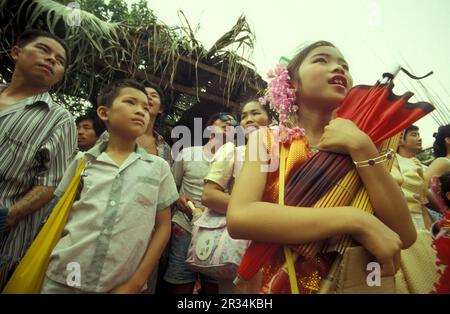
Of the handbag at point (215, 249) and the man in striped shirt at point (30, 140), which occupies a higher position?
the man in striped shirt at point (30, 140)

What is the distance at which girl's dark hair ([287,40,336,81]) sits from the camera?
1.26 metres

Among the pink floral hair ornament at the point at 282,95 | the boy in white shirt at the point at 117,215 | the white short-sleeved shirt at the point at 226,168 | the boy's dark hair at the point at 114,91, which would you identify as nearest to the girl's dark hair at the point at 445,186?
the white short-sleeved shirt at the point at 226,168

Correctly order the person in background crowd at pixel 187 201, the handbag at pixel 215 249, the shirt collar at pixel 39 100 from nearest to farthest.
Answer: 1. the handbag at pixel 215 249
2. the shirt collar at pixel 39 100
3. the person in background crowd at pixel 187 201

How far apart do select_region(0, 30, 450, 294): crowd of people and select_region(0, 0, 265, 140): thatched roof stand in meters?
1.43

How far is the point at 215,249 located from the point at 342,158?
0.99 m

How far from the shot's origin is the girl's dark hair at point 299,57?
1.26 metres

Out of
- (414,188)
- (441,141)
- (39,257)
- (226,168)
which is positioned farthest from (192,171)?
(441,141)

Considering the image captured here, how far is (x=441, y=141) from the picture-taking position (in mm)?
3205

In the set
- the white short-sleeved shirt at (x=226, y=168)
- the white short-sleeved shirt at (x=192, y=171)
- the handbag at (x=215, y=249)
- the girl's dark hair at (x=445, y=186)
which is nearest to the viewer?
the handbag at (x=215, y=249)

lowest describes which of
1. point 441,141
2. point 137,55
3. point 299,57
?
point 441,141

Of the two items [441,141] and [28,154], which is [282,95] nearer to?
[28,154]

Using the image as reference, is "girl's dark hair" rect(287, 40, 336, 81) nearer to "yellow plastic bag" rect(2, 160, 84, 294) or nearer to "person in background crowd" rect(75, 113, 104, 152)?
"yellow plastic bag" rect(2, 160, 84, 294)

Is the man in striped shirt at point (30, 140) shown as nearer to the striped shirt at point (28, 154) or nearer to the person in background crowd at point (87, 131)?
the striped shirt at point (28, 154)
